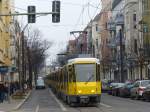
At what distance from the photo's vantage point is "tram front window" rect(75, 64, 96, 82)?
36.1 m

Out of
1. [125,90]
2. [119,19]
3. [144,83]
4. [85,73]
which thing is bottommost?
[125,90]

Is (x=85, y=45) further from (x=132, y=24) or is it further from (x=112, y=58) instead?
(x=132, y=24)

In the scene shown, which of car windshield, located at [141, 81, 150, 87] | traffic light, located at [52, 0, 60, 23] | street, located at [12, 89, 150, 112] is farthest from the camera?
car windshield, located at [141, 81, 150, 87]

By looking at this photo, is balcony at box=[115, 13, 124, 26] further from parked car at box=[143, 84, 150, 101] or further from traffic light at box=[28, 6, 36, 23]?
traffic light at box=[28, 6, 36, 23]

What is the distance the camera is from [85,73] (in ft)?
119

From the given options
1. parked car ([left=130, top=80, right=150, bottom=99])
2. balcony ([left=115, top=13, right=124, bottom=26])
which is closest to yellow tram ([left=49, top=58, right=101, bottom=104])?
parked car ([left=130, top=80, right=150, bottom=99])

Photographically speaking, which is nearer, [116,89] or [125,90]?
[125,90]

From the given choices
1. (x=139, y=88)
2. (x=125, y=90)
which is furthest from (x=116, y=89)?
(x=139, y=88)

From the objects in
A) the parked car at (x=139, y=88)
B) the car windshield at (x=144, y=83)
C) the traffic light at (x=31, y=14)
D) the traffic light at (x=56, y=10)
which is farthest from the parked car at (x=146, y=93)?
the traffic light at (x=31, y=14)

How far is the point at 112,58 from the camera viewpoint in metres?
Result: 96.6

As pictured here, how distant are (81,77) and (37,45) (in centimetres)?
6780

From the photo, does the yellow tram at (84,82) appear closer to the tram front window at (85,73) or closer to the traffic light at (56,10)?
the tram front window at (85,73)

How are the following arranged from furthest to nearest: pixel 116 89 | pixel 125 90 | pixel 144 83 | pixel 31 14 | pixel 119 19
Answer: pixel 119 19
pixel 116 89
pixel 125 90
pixel 144 83
pixel 31 14

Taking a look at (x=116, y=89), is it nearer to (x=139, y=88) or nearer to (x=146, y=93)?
(x=139, y=88)
